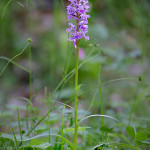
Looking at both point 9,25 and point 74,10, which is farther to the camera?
point 9,25

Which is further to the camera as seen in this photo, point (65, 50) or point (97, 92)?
point (65, 50)

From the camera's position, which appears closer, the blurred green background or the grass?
the grass

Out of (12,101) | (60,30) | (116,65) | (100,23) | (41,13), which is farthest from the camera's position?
(41,13)

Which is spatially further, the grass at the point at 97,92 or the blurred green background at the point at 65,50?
the blurred green background at the point at 65,50

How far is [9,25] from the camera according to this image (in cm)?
366

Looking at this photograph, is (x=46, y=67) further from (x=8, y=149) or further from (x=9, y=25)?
(x=8, y=149)

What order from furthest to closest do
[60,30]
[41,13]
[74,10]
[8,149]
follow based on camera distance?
[41,13], [60,30], [8,149], [74,10]

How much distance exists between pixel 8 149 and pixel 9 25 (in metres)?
2.78

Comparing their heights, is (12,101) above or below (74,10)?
below

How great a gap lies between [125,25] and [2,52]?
2001mm

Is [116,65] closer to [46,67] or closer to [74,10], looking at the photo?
[46,67]

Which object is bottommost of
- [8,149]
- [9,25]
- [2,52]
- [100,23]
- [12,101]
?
[8,149]

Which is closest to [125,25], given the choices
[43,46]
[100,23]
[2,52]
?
[100,23]

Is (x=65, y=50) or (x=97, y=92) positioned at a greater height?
(x=65, y=50)
